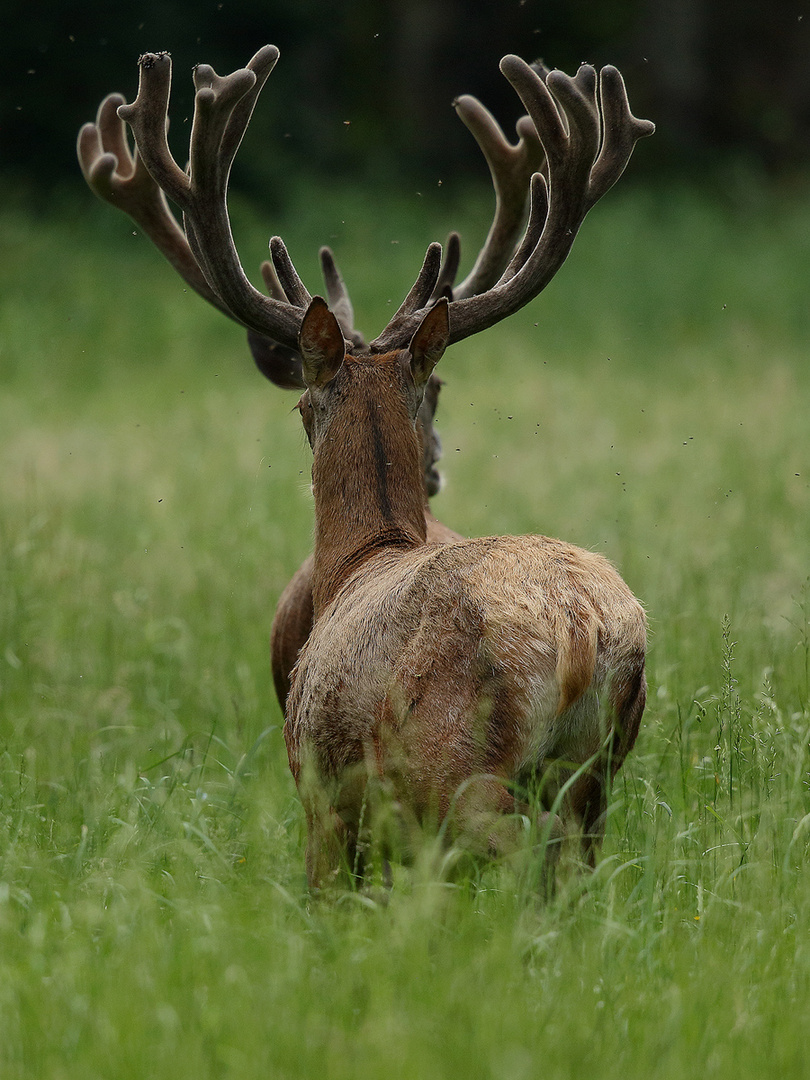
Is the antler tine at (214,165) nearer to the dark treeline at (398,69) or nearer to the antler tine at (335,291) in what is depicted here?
the antler tine at (335,291)

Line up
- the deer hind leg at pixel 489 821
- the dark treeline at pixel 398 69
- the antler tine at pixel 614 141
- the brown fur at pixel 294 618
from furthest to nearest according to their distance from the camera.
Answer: the dark treeline at pixel 398 69, the brown fur at pixel 294 618, the antler tine at pixel 614 141, the deer hind leg at pixel 489 821

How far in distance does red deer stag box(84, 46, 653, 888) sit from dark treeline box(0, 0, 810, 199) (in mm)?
12252

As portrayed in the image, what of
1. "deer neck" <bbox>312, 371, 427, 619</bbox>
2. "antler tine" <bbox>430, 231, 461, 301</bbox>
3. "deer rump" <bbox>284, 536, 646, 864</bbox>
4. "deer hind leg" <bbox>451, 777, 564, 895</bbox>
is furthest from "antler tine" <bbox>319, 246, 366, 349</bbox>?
"deer hind leg" <bbox>451, 777, 564, 895</bbox>

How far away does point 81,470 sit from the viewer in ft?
29.5

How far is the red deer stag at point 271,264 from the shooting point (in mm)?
4660

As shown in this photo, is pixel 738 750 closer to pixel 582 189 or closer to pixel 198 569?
pixel 582 189

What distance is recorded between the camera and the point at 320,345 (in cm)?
380

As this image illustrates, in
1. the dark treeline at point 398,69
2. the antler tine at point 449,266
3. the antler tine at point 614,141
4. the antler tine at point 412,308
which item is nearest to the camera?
the antler tine at point 412,308

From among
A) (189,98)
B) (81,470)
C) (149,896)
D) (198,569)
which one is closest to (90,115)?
(189,98)

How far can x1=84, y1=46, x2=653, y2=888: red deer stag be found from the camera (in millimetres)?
2836

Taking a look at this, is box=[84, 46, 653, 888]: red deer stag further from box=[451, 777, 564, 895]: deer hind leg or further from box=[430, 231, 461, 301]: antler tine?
box=[430, 231, 461, 301]: antler tine

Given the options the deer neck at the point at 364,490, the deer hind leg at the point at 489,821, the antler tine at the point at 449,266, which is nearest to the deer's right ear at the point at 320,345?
the deer neck at the point at 364,490

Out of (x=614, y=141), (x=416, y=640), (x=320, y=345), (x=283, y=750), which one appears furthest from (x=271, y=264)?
(x=416, y=640)

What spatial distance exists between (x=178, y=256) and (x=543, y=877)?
2898 mm
